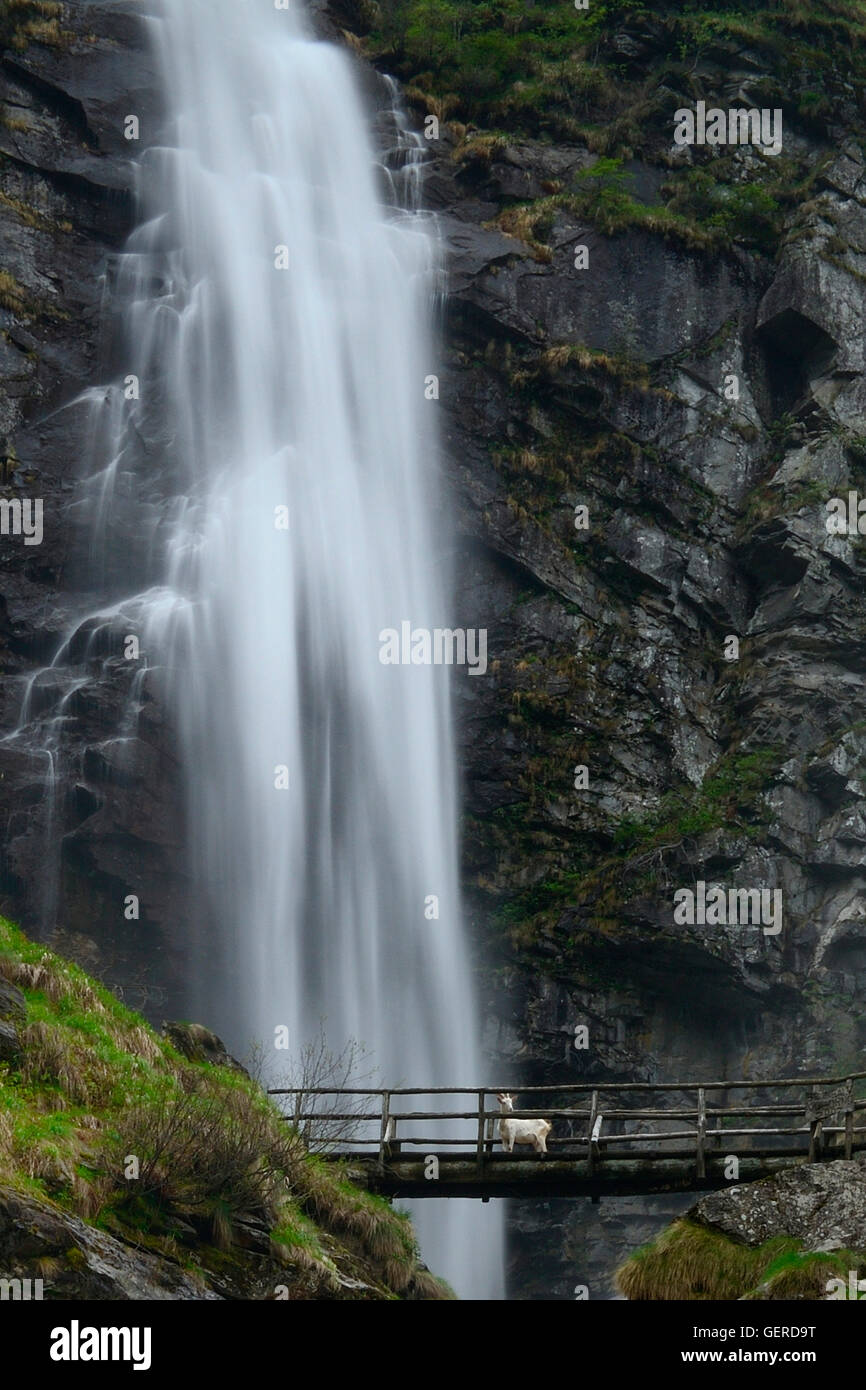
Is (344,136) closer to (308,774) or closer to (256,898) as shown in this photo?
(308,774)

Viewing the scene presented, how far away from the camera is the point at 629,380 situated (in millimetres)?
37812

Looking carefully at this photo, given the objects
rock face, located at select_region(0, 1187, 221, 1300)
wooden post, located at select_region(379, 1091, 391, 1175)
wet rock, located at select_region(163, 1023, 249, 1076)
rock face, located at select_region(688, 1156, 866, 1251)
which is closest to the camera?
rock face, located at select_region(0, 1187, 221, 1300)

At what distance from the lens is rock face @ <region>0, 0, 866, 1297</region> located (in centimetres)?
3083

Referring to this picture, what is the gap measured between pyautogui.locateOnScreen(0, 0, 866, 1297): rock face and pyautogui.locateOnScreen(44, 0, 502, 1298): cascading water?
0.85 m

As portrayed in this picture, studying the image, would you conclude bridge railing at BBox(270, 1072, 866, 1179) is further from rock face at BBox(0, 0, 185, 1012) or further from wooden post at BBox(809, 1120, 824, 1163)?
rock face at BBox(0, 0, 185, 1012)

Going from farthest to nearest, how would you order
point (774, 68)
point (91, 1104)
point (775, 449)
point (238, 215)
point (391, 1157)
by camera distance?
point (774, 68) < point (238, 215) < point (775, 449) < point (391, 1157) < point (91, 1104)

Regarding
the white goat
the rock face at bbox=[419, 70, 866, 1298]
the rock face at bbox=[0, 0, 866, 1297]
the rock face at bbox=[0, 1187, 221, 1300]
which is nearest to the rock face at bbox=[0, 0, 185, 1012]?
the rock face at bbox=[0, 0, 866, 1297]

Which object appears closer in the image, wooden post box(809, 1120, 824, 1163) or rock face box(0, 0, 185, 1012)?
wooden post box(809, 1120, 824, 1163)

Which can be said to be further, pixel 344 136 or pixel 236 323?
pixel 344 136

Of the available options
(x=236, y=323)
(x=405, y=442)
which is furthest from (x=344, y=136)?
(x=405, y=442)

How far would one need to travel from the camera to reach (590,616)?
35625 mm

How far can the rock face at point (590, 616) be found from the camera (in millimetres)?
30828

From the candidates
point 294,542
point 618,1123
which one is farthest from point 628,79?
point 618,1123
